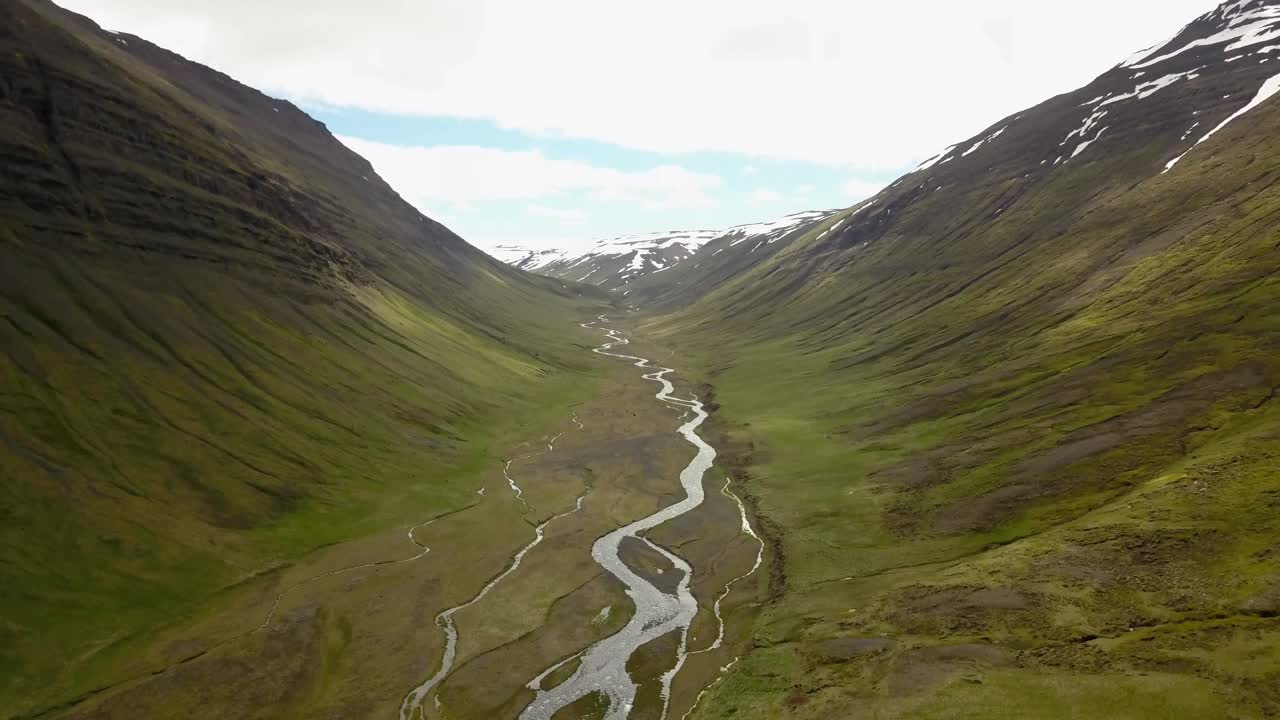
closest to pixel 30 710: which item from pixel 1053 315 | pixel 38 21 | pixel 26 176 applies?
pixel 26 176

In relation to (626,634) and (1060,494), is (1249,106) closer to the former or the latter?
(1060,494)

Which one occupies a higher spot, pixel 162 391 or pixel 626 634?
pixel 162 391

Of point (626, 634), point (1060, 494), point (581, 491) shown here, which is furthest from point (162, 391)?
point (1060, 494)

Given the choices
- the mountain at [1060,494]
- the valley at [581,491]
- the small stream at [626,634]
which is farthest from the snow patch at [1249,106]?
the small stream at [626,634]

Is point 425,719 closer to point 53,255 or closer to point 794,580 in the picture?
point 794,580

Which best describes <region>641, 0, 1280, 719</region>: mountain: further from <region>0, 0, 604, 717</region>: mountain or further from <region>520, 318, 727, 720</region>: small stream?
<region>0, 0, 604, 717</region>: mountain

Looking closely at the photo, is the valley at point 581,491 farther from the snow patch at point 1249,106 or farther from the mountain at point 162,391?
the snow patch at point 1249,106
